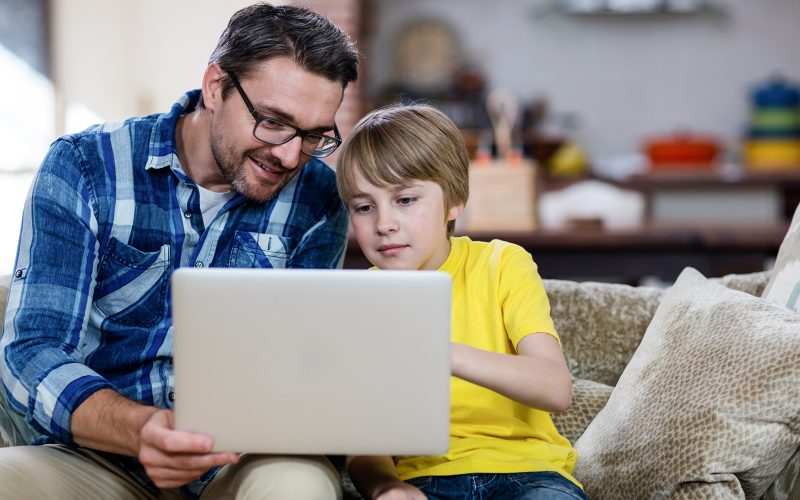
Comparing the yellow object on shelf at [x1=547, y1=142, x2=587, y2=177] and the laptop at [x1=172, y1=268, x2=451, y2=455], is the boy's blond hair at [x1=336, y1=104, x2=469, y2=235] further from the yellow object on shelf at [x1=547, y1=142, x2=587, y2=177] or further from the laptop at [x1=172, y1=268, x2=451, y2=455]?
the yellow object on shelf at [x1=547, y1=142, x2=587, y2=177]

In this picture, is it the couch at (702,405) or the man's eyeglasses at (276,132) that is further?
the man's eyeglasses at (276,132)

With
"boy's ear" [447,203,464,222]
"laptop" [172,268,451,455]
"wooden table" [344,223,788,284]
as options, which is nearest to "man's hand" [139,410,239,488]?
"laptop" [172,268,451,455]

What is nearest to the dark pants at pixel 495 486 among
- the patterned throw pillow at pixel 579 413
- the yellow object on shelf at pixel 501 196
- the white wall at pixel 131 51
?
the patterned throw pillow at pixel 579 413

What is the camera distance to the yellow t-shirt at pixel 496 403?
4.60ft

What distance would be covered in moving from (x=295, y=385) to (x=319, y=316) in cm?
9

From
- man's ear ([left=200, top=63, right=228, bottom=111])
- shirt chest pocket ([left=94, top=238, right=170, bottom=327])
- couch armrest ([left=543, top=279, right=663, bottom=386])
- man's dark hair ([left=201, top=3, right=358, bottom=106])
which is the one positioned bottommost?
couch armrest ([left=543, top=279, right=663, bottom=386])

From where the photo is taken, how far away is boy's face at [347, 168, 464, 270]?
1.47 m

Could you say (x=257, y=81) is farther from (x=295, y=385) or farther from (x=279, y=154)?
(x=295, y=385)

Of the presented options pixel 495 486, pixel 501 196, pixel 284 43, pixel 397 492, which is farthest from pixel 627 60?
pixel 397 492

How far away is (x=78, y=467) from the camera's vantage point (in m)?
1.46

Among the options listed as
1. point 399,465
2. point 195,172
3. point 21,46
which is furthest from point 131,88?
point 399,465

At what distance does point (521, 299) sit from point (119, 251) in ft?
2.21

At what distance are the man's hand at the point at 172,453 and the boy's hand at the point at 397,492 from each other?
0.72 ft

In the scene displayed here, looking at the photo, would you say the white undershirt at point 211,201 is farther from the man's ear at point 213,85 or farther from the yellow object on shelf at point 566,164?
the yellow object on shelf at point 566,164
